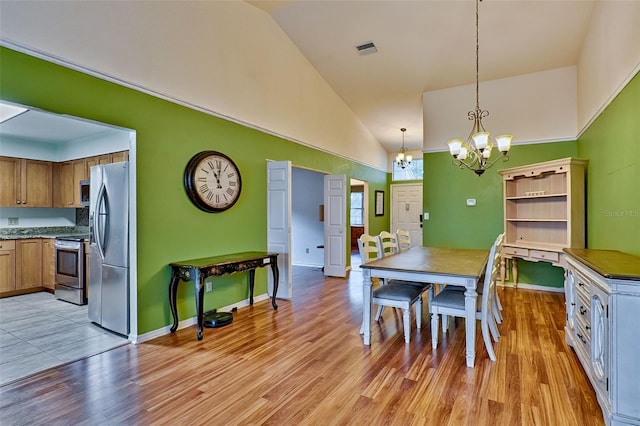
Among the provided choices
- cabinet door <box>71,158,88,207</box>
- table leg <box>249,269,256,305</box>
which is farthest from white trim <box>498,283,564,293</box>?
cabinet door <box>71,158,88,207</box>

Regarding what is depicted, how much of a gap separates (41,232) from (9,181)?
905 mm

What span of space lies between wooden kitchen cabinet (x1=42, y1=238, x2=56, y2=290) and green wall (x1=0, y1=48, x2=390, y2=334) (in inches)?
113

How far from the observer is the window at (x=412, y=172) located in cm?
917

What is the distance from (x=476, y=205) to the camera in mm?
Answer: 5766

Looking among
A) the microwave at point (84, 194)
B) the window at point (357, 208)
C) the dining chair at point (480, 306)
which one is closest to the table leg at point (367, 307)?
the dining chair at point (480, 306)

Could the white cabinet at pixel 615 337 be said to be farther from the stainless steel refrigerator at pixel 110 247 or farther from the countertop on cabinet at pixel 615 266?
the stainless steel refrigerator at pixel 110 247

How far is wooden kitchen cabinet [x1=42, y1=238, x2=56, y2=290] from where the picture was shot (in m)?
4.97

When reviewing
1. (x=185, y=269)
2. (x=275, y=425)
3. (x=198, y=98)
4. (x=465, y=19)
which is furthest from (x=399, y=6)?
(x=275, y=425)

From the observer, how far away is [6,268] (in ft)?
15.3

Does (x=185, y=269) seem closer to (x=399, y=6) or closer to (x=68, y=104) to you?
(x=68, y=104)

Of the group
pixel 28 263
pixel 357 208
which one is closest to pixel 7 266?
pixel 28 263

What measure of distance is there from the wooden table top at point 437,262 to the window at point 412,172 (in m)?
5.35

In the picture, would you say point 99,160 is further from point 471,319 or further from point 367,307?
point 471,319

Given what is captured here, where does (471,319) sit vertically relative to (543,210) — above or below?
below
